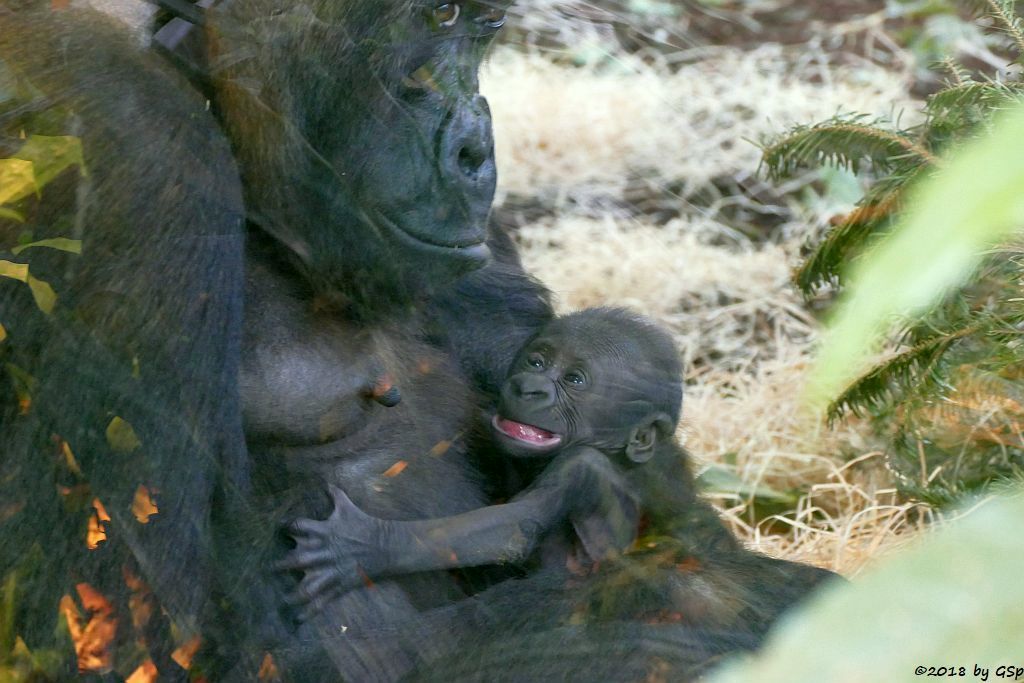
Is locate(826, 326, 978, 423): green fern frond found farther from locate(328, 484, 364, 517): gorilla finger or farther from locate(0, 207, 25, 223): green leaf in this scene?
locate(0, 207, 25, 223): green leaf

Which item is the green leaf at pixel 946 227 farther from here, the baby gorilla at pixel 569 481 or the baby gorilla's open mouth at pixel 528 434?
the baby gorilla's open mouth at pixel 528 434

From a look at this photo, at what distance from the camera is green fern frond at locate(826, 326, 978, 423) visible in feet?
9.87

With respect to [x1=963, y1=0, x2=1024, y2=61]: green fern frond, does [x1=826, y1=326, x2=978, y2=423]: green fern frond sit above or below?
below

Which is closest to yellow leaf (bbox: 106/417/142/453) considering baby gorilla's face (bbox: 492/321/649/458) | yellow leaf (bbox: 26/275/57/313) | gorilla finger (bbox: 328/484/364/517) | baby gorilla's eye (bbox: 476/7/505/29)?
yellow leaf (bbox: 26/275/57/313)

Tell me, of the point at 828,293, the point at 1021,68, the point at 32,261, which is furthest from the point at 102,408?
the point at 828,293

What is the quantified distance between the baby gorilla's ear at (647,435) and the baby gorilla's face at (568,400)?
25mm

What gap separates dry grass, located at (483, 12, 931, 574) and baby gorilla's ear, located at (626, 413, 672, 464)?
0.81 meters

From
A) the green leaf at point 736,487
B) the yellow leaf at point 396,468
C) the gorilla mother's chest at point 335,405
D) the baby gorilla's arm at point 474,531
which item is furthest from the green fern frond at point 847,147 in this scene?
the yellow leaf at point 396,468

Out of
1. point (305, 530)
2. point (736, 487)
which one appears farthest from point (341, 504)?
point (736, 487)

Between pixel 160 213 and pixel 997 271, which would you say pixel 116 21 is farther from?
pixel 997 271

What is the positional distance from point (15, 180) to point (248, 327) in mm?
570

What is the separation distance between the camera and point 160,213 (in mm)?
1995

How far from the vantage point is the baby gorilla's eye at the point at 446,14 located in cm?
237

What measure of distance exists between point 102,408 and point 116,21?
27.7 inches
